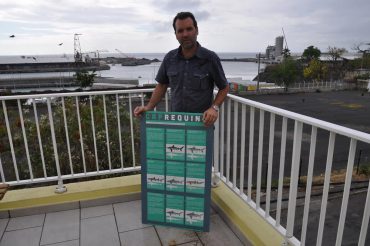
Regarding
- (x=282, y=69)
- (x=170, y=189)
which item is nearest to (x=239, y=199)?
(x=170, y=189)

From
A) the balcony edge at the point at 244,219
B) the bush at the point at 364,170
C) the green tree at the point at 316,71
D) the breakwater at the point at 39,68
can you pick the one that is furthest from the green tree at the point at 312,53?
the balcony edge at the point at 244,219

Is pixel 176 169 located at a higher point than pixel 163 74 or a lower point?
lower

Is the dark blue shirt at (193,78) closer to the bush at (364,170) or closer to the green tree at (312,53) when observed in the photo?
the bush at (364,170)

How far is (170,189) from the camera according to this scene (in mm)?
2354

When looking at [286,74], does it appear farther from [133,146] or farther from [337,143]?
[133,146]

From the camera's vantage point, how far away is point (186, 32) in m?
2.11

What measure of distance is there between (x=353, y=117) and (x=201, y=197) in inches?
1071

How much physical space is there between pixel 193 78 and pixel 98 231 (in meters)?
1.52

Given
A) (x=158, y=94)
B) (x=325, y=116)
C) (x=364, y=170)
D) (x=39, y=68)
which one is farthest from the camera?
(x=39, y=68)

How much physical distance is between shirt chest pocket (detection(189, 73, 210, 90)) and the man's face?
0.77 feet

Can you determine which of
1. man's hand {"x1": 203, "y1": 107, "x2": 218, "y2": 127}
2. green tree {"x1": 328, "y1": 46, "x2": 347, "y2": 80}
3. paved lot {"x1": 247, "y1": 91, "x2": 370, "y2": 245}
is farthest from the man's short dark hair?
green tree {"x1": 328, "y1": 46, "x2": 347, "y2": 80}

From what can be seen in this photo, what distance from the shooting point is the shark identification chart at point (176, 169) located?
2.19m

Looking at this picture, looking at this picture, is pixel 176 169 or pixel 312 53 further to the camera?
pixel 312 53

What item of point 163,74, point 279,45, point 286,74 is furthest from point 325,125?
point 279,45
